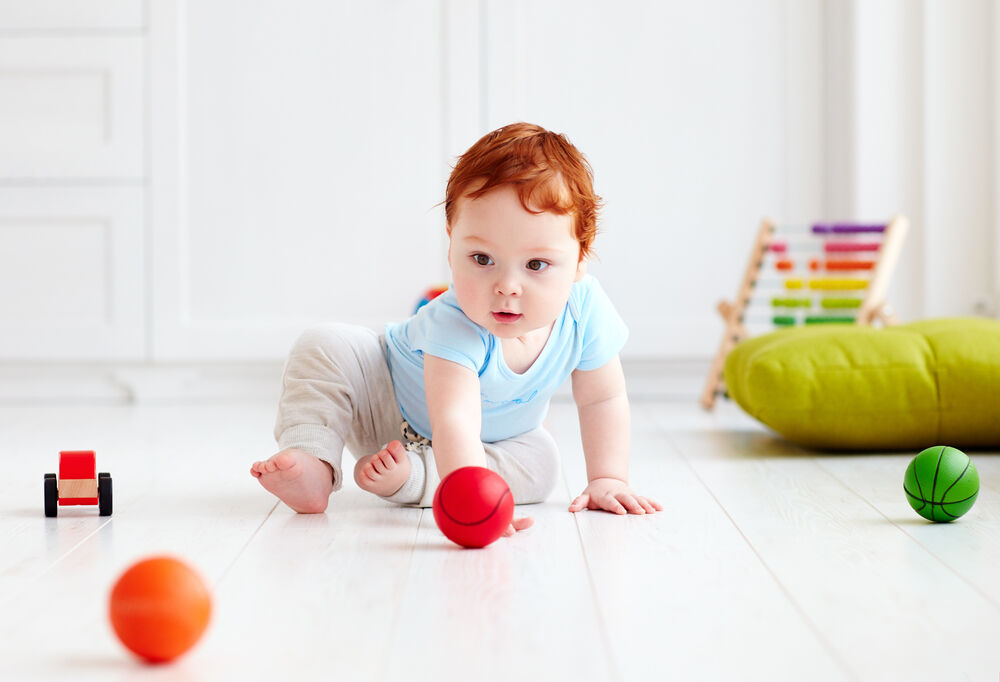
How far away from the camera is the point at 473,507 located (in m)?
0.98

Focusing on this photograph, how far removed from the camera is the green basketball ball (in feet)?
3.60

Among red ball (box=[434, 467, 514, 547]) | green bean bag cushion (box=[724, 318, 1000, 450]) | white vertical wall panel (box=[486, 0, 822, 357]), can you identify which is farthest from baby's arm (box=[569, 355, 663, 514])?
white vertical wall panel (box=[486, 0, 822, 357])

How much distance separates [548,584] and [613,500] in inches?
12.2

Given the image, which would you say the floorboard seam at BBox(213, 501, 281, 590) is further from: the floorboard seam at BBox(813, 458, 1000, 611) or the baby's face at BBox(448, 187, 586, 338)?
the floorboard seam at BBox(813, 458, 1000, 611)

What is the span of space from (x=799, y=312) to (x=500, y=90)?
1.02 metres

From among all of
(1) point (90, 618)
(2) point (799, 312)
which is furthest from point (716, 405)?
(1) point (90, 618)

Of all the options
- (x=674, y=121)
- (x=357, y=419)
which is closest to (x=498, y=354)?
(x=357, y=419)

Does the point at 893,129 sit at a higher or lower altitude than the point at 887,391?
higher

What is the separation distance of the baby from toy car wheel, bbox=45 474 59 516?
0.22 m

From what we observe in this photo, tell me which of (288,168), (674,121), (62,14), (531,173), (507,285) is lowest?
(507,285)

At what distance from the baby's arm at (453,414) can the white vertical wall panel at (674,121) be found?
1411 mm

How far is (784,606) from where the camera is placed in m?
0.83

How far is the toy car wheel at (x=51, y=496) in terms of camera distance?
3.83 ft

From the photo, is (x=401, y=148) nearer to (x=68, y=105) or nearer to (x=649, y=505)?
(x=68, y=105)
